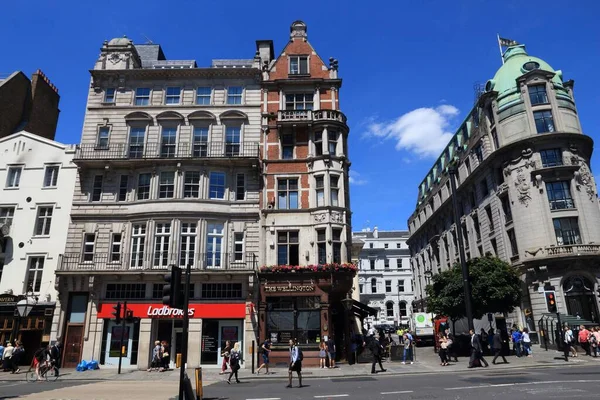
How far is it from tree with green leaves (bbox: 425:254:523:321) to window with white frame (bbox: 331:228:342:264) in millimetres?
8073

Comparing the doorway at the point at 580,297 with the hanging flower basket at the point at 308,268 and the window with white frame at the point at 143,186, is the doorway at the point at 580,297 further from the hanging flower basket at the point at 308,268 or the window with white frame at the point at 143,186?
the window with white frame at the point at 143,186

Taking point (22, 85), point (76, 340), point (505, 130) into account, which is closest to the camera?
point (76, 340)

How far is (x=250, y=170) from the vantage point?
95.1ft

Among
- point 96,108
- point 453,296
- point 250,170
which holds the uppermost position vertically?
point 96,108

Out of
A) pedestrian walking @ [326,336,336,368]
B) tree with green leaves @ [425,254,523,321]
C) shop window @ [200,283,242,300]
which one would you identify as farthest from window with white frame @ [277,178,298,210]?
tree with green leaves @ [425,254,523,321]

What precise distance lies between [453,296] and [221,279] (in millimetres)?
15916

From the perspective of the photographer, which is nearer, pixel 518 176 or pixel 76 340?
pixel 76 340

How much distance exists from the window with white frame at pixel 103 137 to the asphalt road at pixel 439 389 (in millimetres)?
20297

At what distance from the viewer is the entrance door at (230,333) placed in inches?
1022

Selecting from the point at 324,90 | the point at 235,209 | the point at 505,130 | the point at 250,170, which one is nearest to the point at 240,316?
the point at 235,209

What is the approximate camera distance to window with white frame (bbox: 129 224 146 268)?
2697 cm

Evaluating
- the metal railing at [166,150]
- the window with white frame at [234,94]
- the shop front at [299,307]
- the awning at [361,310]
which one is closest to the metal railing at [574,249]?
the awning at [361,310]

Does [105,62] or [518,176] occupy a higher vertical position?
[105,62]

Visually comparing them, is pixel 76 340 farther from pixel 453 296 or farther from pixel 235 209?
pixel 453 296
